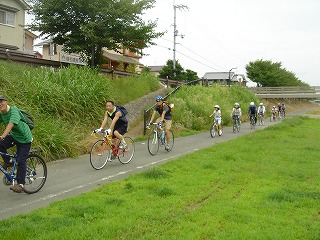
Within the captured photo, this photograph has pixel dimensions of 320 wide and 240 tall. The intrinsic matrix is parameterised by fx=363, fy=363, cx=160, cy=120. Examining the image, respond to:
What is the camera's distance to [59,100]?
13117 millimetres

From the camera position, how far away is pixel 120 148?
10.5 m

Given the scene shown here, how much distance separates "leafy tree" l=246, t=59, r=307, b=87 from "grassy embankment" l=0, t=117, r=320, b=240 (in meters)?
67.0

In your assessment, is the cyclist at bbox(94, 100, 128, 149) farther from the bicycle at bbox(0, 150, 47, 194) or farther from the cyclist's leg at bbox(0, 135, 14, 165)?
the cyclist's leg at bbox(0, 135, 14, 165)

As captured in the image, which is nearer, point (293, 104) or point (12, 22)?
point (12, 22)

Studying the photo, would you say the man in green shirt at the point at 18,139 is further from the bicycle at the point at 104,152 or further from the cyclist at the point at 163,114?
the cyclist at the point at 163,114

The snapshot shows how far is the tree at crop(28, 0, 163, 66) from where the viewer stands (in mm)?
18109

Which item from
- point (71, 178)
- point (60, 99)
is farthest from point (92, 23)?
point (71, 178)

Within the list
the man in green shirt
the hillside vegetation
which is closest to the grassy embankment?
A: the man in green shirt

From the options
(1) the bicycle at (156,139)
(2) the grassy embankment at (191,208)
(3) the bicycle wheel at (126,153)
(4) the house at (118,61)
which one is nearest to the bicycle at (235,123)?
(1) the bicycle at (156,139)

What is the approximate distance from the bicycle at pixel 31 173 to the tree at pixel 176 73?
38.0m

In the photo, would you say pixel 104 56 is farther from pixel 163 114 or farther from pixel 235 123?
pixel 163 114

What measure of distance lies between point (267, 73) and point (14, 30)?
185 ft

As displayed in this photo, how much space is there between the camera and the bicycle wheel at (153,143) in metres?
12.6

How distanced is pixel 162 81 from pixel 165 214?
2265 cm
